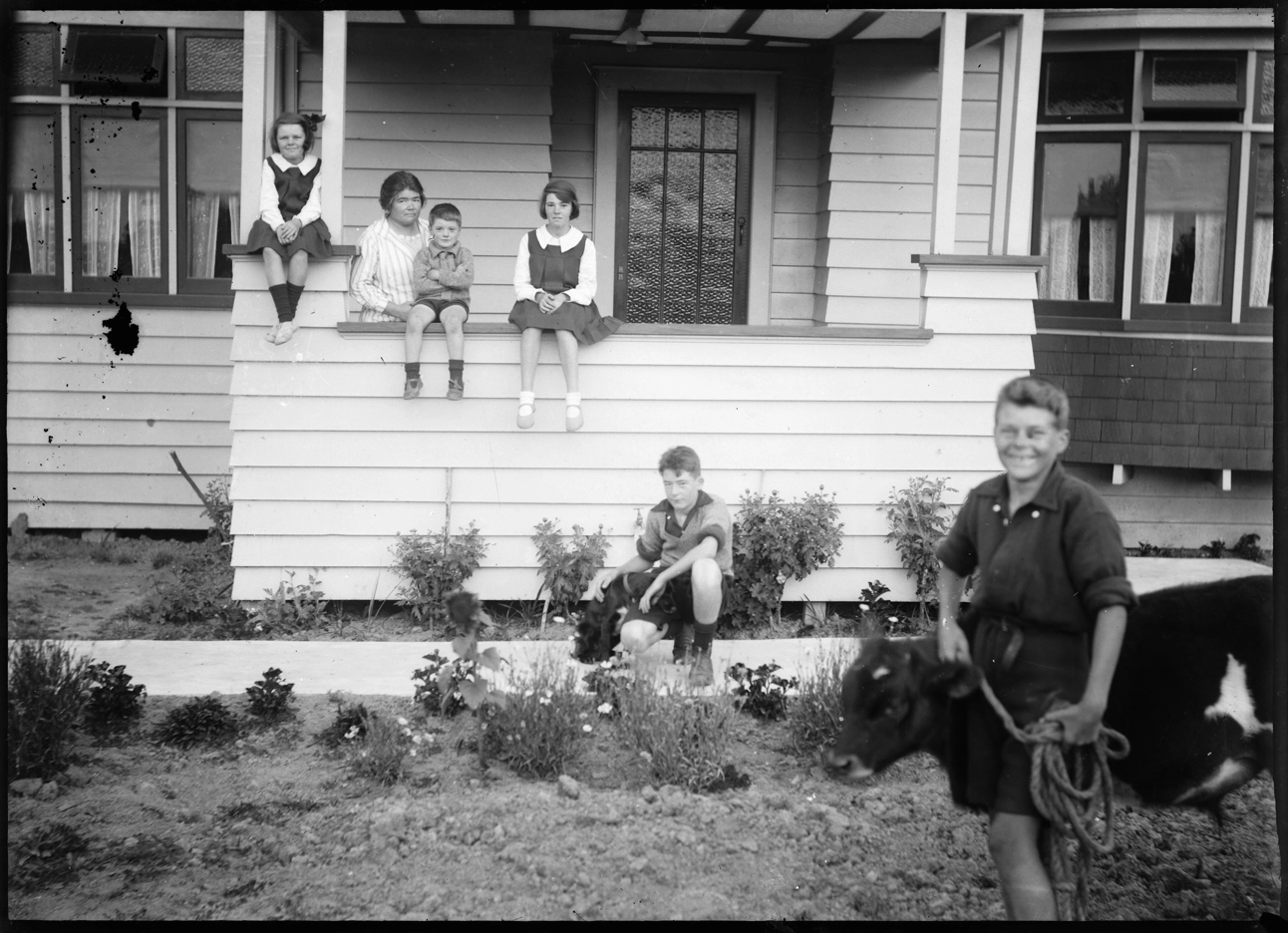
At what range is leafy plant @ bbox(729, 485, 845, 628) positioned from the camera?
19.7 feet

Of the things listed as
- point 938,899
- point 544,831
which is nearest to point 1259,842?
point 938,899

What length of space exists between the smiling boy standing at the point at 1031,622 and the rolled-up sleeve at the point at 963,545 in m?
0.05

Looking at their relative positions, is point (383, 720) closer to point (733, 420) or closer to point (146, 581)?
point (733, 420)

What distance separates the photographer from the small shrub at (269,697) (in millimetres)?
4730

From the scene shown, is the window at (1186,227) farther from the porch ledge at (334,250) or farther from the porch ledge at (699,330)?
the porch ledge at (334,250)

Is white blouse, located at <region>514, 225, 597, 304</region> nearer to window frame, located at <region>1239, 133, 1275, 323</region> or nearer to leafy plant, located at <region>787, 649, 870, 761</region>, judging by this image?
leafy plant, located at <region>787, 649, 870, 761</region>

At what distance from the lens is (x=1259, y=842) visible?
159 inches

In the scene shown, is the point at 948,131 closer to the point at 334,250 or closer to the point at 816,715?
the point at 334,250

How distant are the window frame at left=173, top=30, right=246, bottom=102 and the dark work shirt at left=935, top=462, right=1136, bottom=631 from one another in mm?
6437

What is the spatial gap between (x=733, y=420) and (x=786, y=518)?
1.92ft

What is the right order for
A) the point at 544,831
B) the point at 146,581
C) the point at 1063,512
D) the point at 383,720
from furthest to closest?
the point at 146,581 < the point at 383,720 < the point at 544,831 < the point at 1063,512

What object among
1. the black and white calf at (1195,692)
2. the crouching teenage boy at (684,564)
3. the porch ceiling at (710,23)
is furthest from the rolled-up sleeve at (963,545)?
the porch ceiling at (710,23)

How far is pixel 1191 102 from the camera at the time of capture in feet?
24.5

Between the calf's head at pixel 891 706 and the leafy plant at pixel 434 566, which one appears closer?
the calf's head at pixel 891 706
